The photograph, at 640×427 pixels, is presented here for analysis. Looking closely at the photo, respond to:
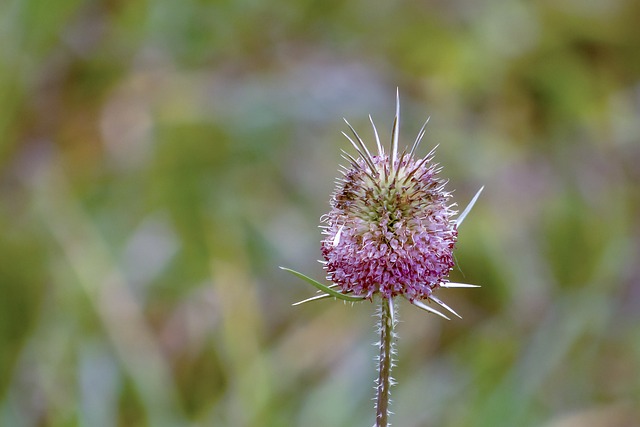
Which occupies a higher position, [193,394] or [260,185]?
[260,185]

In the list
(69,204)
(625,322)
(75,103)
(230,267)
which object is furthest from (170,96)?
(625,322)

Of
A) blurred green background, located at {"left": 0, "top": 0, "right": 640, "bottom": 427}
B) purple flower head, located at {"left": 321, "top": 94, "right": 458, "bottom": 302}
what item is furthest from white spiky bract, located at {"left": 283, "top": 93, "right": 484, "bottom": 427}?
blurred green background, located at {"left": 0, "top": 0, "right": 640, "bottom": 427}

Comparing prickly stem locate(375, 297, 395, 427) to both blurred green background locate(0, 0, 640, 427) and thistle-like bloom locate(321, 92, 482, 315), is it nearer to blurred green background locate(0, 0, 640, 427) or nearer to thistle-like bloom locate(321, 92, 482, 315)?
thistle-like bloom locate(321, 92, 482, 315)

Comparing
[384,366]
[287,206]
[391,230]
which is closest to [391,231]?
[391,230]

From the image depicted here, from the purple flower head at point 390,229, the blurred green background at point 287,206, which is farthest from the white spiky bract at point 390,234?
the blurred green background at point 287,206

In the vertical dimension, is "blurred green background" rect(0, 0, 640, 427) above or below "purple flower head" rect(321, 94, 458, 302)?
above

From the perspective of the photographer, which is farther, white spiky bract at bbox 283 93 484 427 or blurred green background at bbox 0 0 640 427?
blurred green background at bbox 0 0 640 427

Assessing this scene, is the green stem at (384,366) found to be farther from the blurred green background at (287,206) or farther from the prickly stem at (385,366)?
the blurred green background at (287,206)

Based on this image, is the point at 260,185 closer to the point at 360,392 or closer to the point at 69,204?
the point at 69,204
